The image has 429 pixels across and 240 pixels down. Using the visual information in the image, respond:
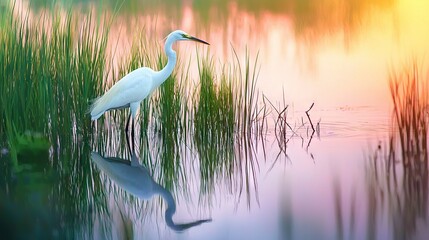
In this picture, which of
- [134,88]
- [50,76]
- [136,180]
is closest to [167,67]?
[134,88]

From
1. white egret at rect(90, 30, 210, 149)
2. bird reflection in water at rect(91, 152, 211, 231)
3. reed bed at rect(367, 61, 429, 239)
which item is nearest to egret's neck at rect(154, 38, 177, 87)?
white egret at rect(90, 30, 210, 149)

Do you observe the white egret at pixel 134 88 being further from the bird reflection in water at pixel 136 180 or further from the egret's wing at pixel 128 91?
the bird reflection in water at pixel 136 180

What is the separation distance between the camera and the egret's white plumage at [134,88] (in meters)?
6.21

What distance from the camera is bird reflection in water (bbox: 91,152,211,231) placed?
3.84m

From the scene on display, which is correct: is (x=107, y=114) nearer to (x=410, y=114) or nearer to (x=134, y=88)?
(x=134, y=88)

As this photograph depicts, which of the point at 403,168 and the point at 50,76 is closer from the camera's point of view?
the point at 403,168

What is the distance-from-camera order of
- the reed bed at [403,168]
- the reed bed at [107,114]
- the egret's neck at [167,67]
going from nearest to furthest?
the reed bed at [403,168], the reed bed at [107,114], the egret's neck at [167,67]

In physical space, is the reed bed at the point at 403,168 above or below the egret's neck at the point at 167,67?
below

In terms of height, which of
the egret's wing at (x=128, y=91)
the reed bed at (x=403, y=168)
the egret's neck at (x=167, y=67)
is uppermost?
the egret's neck at (x=167, y=67)

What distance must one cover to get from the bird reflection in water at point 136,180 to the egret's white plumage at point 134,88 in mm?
491

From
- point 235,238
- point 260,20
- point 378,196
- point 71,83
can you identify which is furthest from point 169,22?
point 235,238

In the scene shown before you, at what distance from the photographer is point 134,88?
249 inches

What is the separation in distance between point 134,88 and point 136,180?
1.69 m

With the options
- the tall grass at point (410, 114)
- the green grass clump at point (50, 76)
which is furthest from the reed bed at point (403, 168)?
the green grass clump at point (50, 76)
